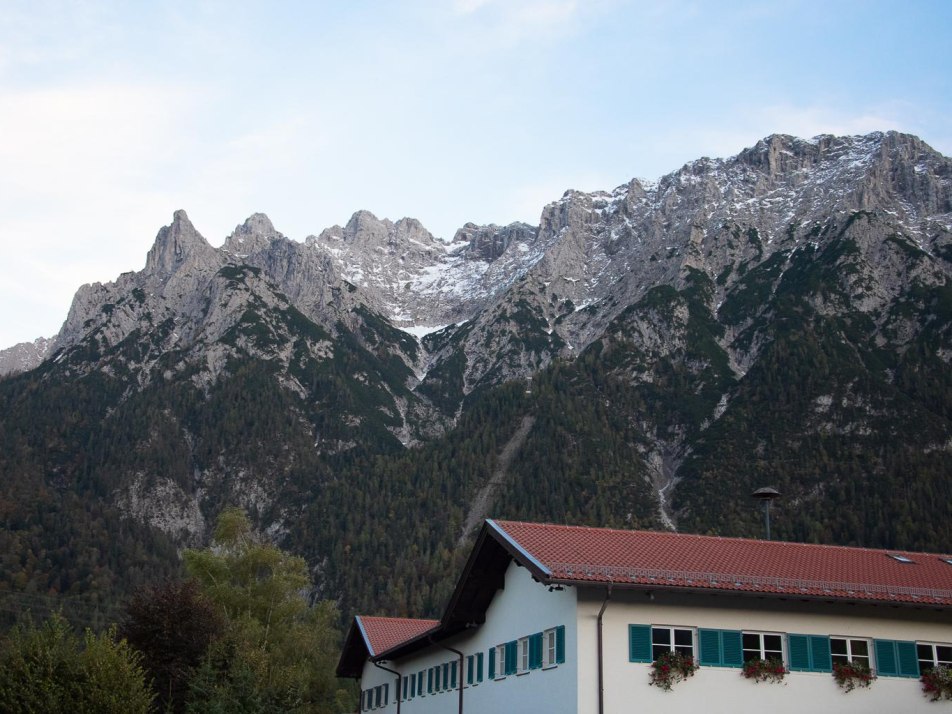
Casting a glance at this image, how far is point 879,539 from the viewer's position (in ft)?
551

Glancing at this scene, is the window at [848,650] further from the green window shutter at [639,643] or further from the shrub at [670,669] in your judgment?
the green window shutter at [639,643]

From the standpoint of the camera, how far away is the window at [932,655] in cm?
3291

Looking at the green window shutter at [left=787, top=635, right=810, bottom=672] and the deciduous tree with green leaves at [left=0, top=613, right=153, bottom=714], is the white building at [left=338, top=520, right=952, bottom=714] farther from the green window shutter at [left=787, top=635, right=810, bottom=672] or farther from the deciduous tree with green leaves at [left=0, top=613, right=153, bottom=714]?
the deciduous tree with green leaves at [left=0, top=613, right=153, bottom=714]

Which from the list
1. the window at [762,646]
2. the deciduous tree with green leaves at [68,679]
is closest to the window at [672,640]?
the window at [762,646]

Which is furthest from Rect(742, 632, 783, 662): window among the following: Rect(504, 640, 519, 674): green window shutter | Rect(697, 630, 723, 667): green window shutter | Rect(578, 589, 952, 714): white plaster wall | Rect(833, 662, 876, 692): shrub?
Rect(504, 640, 519, 674): green window shutter

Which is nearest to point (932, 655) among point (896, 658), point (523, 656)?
point (896, 658)

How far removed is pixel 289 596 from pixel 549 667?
131ft

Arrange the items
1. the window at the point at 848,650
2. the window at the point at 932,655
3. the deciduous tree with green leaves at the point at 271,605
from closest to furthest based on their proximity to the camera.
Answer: the window at the point at 848,650 < the window at the point at 932,655 < the deciduous tree with green leaves at the point at 271,605

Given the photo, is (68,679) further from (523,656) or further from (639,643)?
(639,643)

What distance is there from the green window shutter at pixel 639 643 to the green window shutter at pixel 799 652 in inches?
174

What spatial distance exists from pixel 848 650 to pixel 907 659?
1976 mm

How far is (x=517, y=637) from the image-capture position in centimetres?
3531

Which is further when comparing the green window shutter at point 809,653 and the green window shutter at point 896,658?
the green window shutter at point 896,658

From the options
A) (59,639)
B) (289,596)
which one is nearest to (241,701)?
(59,639)
